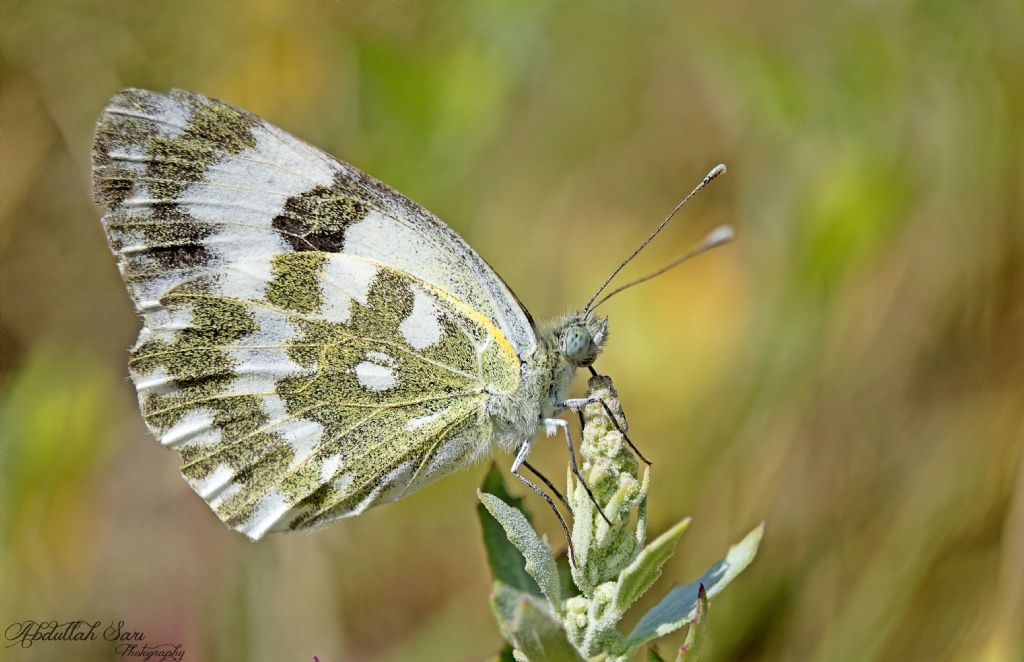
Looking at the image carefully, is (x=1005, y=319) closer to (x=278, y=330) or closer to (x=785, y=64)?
(x=785, y=64)

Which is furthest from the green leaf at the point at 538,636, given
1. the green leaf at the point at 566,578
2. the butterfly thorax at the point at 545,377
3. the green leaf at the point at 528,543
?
the butterfly thorax at the point at 545,377

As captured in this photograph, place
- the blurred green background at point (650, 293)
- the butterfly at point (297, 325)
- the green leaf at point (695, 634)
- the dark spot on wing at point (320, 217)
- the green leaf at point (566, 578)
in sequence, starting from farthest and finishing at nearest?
the blurred green background at point (650, 293) < the dark spot on wing at point (320, 217) < the butterfly at point (297, 325) < the green leaf at point (566, 578) < the green leaf at point (695, 634)

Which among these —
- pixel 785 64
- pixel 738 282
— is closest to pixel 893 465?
pixel 738 282

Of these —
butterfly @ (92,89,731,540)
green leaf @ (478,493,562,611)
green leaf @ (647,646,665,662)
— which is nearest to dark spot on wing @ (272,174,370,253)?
butterfly @ (92,89,731,540)

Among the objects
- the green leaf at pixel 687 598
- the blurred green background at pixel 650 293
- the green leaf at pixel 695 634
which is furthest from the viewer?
the blurred green background at pixel 650 293

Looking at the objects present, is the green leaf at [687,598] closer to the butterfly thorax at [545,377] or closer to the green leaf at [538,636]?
the green leaf at [538,636]

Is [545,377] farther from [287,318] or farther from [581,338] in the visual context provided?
[287,318]
